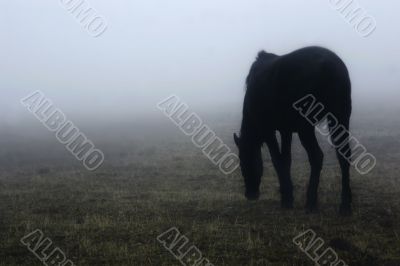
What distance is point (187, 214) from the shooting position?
388 inches

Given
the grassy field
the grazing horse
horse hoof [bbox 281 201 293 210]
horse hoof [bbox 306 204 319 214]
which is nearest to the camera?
the grassy field

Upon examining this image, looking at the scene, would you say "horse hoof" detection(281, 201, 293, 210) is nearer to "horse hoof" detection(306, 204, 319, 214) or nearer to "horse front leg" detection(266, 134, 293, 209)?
"horse front leg" detection(266, 134, 293, 209)

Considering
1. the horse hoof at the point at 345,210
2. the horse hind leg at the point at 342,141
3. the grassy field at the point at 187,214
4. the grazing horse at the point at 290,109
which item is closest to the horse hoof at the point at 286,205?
the grazing horse at the point at 290,109

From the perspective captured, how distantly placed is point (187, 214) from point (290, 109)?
2.71m

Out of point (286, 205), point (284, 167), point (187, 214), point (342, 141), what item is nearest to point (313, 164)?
point (284, 167)

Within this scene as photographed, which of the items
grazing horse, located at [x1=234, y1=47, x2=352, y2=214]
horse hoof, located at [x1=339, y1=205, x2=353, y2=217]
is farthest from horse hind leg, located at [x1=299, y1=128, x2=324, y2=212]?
horse hoof, located at [x1=339, y1=205, x2=353, y2=217]

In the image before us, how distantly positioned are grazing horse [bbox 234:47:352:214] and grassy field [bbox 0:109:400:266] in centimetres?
62

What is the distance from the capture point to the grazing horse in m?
8.83

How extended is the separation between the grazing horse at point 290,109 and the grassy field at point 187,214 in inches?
24.5

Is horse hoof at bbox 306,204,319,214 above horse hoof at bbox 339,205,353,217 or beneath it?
beneath

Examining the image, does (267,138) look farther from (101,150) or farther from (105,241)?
(101,150)

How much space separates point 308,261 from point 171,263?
1.74 m

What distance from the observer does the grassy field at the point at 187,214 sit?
7.18m

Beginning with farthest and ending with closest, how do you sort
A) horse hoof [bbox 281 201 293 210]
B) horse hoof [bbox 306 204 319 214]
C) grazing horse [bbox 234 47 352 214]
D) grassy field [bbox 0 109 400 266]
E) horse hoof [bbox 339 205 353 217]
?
horse hoof [bbox 281 201 293 210]
horse hoof [bbox 306 204 319 214]
horse hoof [bbox 339 205 353 217]
grazing horse [bbox 234 47 352 214]
grassy field [bbox 0 109 400 266]
